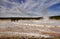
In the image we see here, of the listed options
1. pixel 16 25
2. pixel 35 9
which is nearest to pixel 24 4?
pixel 35 9

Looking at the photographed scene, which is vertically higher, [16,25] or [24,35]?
[16,25]

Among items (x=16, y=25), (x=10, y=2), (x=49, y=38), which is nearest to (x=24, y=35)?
(x=16, y=25)

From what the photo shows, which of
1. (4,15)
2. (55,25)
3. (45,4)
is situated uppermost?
(45,4)

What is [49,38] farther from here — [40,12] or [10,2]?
[10,2]

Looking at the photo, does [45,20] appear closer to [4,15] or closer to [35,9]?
[35,9]

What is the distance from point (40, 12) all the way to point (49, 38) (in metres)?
0.28

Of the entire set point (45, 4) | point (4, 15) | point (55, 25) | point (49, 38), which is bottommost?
point (49, 38)

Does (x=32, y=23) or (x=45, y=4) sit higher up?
(x=45, y=4)

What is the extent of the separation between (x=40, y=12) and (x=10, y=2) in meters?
0.33

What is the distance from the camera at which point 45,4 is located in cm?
130

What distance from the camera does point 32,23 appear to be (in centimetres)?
130

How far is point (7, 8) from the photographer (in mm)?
1321

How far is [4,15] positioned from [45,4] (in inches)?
17.2

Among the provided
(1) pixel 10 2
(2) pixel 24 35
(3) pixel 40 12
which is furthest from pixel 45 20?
(1) pixel 10 2
